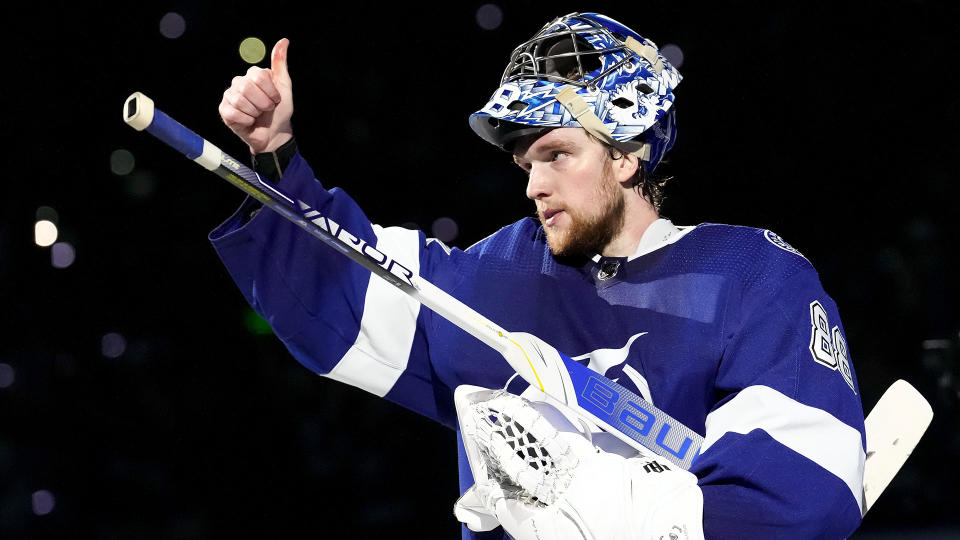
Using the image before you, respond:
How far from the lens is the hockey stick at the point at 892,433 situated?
5.19ft

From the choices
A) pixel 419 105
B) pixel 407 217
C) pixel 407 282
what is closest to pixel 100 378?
pixel 407 217

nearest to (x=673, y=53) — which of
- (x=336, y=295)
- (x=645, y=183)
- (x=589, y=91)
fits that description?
(x=645, y=183)

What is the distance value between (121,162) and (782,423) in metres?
2.11

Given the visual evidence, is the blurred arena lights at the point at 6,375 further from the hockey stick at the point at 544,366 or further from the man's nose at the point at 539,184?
the man's nose at the point at 539,184

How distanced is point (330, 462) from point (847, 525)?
194 centimetres

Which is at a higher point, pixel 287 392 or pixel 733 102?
pixel 733 102

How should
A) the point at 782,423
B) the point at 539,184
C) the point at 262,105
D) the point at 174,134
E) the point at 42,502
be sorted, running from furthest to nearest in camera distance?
the point at 42,502
the point at 539,184
the point at 262,105
the point at 782,423
the point at 174,134

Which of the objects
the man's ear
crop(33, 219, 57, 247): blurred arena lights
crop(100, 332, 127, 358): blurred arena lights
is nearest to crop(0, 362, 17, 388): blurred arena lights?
crop(100, 332, 127, 358): blurred arena lights

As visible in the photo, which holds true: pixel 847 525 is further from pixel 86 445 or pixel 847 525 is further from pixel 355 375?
pixel 86 445

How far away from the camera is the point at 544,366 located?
138 cm

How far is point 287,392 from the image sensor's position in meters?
3.04

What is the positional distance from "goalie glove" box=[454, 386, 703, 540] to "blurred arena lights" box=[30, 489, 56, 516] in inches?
76.1

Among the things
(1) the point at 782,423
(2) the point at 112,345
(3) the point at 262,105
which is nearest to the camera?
(1) the point at 782,423

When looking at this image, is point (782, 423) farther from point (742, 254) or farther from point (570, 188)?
point (570, 188)
